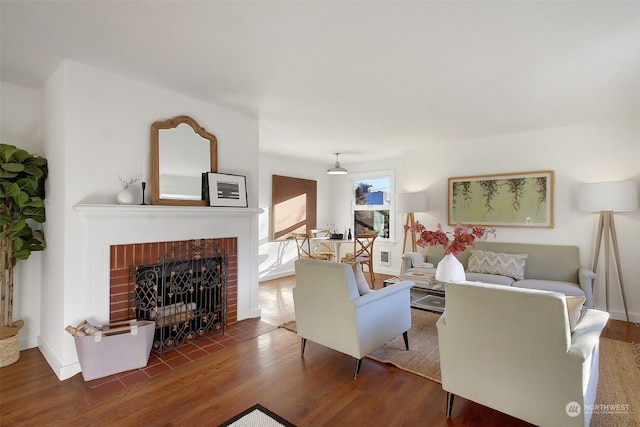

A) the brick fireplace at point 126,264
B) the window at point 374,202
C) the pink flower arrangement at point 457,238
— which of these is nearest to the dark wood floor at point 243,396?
the brick fireplace at point 126,264

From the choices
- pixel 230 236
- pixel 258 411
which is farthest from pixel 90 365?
pixel 230 236

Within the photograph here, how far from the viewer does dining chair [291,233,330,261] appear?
6.04m

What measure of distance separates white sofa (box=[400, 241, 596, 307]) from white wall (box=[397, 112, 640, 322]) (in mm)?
218

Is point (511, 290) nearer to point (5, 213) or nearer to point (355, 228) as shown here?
point (5, 213)

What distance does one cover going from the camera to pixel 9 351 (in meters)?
2.60

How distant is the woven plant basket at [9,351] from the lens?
2561 mm

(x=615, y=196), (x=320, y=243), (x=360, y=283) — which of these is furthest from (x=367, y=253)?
(x=615, y=196)

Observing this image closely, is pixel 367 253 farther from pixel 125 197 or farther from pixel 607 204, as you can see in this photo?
pixel 125 197

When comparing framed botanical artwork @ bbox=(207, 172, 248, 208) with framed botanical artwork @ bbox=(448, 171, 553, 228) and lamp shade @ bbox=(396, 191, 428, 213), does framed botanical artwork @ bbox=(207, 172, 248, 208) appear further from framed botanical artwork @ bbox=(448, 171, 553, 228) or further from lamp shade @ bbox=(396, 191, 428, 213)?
framed botanical artwork @ bbox=(448, 171, 553, 228)

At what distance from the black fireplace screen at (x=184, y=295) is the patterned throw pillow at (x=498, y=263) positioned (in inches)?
127

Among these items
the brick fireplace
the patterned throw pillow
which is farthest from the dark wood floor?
the patterned throw pillow

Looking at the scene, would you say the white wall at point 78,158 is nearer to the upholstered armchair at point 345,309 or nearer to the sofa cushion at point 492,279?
the upholstered armchair at point 345,309

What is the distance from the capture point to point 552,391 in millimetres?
1587

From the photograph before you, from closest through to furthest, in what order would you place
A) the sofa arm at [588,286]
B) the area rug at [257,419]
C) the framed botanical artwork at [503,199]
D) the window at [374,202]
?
the area rug at [257,419], the sofa arm at [588,286], the framed botanical artwork at [503,199], the window at [374,202]
